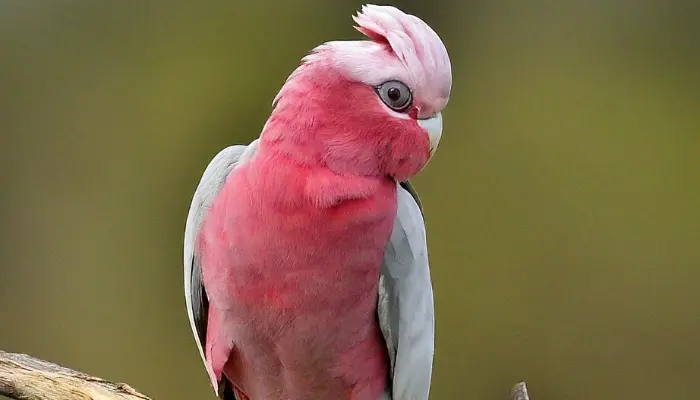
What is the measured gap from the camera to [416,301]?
3.47ft

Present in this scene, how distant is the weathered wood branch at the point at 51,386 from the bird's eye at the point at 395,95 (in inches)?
19.7

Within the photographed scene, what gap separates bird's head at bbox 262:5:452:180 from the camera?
901 mm

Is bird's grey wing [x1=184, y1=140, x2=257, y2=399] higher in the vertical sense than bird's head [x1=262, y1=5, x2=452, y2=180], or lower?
lower

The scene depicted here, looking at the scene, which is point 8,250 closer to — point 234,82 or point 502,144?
point 234,82

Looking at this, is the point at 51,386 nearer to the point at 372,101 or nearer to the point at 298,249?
the point at 298,249

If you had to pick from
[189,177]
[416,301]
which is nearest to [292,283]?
[416,301]

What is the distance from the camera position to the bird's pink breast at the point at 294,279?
0.92m

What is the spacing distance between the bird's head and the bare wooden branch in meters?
0.40

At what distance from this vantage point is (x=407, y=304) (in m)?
1.04

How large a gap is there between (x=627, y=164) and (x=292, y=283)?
1.25 metres

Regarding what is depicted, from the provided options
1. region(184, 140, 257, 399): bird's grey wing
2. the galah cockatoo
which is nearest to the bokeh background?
region(184, 140, 257, 399): bird's grey wing

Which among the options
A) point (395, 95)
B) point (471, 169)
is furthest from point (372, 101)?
point (471, 169)

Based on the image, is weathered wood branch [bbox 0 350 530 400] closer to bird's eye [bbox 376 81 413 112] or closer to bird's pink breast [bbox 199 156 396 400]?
bird's pink breast [bbox 199 156 396 400]

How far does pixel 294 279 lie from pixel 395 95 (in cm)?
27
